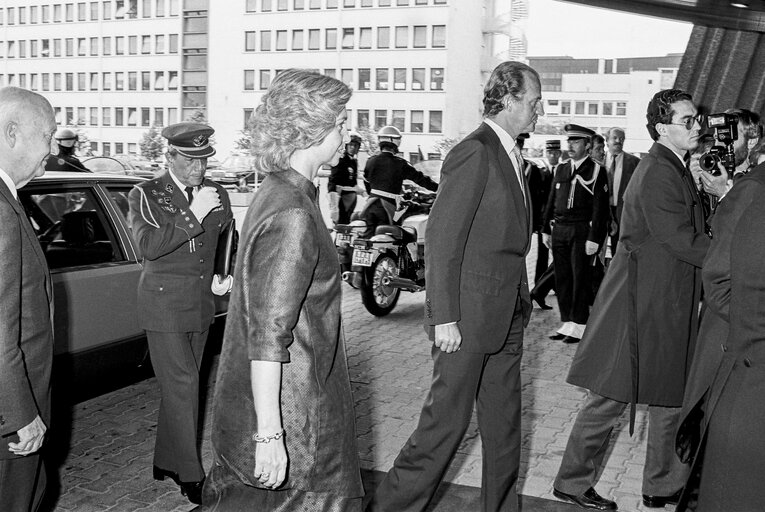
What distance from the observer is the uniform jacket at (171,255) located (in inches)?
164

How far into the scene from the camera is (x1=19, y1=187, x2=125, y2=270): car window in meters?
5.55

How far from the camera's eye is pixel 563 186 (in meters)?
8.96

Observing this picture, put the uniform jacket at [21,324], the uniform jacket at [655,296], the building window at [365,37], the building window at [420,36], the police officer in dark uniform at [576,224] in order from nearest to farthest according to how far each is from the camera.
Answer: the uniform jacket at [21,324], the uniform jacket at [655,296], the police officer in dark uniform at [576,224], the building window at [420,36], the building window at [365,37]

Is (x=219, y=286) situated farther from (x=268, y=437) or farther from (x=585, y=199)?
(x=585, y=199)

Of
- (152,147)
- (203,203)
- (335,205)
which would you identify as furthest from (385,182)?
(152,147)

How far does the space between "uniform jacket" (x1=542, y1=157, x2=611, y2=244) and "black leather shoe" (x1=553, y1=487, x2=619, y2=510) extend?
437cm

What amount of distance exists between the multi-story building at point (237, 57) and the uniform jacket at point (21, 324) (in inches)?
3085

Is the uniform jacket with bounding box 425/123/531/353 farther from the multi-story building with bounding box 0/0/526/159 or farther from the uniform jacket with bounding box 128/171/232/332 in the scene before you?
the multi-story building with bounding box 0/0/526/159

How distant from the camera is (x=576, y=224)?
8.79m

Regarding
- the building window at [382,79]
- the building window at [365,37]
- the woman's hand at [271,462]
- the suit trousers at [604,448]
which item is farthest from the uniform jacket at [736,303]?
the building window at [365,37]

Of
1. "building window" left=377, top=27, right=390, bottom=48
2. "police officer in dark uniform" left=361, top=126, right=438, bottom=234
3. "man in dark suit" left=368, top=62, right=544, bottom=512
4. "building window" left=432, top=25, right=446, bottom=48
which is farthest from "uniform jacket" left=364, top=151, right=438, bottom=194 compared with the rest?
"building window" left=377, top=27, right=390, bottom=48

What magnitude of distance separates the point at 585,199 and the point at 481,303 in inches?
212

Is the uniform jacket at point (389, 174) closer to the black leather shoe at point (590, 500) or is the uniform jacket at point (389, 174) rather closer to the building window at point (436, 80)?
the black leather shoe at point (590, 500)

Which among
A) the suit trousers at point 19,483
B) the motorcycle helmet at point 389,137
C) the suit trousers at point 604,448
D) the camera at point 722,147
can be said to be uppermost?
the camera at point 722,147
